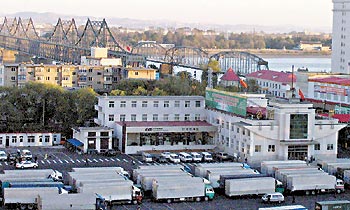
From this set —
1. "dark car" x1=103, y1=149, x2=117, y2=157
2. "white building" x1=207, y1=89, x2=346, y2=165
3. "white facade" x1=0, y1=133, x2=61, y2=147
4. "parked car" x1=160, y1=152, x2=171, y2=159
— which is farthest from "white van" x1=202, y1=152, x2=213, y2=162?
"white facade" x1=0, y1=133, x2=61, y2=147

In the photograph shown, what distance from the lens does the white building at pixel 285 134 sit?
12.4 metres

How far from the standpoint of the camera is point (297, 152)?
12.5 m

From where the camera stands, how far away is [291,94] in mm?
12766

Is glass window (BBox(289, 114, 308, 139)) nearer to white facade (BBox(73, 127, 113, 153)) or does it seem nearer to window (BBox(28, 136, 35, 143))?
white facade (BBox(73, 127, 113, 153))

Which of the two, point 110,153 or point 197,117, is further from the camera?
point 197,117

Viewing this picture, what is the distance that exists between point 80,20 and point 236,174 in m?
153

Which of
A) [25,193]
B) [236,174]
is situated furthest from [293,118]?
[25,193]

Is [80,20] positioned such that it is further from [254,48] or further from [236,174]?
[236,174]

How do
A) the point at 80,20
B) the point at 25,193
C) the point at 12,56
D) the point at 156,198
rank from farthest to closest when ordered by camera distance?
the point at 80,20 → the point at 12,56 → the point at 156,198 → the point at 25,193

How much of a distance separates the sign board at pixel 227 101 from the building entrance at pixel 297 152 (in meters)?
1.03

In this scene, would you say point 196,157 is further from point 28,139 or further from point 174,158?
point 28,139

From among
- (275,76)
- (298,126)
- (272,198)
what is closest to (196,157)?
(298,126)

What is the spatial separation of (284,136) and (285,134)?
1.4 inches

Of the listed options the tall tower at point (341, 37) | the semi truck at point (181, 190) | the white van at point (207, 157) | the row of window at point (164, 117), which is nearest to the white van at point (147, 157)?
the white van at point (207, 157)
